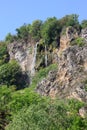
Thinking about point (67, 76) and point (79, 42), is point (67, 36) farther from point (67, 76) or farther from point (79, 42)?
point (67, 76)

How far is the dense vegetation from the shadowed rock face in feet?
9.40

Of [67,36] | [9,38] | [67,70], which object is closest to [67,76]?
[67,70]

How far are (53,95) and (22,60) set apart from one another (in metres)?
22.8

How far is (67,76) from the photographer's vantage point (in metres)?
70.5

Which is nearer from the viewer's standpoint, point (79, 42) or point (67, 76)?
point (67, 76)

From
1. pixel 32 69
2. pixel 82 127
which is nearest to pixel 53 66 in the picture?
pixel 32 69

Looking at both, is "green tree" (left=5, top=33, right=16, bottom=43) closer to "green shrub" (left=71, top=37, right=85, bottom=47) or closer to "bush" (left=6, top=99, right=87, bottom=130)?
"green shrub" (left=71, top=37, right=85, bottom=47)

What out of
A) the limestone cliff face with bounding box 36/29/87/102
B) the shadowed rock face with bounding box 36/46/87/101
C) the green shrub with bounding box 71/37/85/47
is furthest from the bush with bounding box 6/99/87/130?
the green shrub with bounding box 71/37/85/47

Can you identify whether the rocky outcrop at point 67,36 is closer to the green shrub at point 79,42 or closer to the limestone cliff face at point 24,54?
the green shrub at point 79,42

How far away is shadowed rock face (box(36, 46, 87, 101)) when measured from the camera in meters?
67.8

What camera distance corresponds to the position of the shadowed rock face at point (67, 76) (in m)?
67.8

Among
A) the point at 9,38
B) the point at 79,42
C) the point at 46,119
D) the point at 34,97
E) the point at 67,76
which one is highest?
the point at 9,38

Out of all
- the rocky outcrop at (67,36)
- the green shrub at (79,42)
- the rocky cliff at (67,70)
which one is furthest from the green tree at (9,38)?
the green shrub at (79,42)

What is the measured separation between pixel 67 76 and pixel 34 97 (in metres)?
11.6
